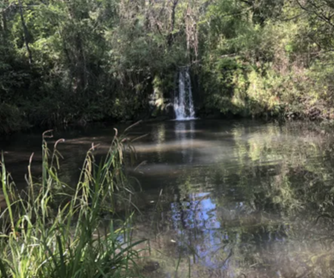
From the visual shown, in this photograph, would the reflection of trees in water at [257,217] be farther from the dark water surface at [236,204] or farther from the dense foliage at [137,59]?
the dense foliage at [137,59]

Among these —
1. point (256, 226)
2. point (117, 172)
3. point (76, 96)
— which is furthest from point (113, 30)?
point (117, 172)

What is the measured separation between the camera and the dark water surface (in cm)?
341

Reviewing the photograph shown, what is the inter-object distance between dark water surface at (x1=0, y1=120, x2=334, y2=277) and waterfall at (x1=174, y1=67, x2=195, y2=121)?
728 cm

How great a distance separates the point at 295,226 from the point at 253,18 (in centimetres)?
1595

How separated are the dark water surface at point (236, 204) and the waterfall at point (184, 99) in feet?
23.9

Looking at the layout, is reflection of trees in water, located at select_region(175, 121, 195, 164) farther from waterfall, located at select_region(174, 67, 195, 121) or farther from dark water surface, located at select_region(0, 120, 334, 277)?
waterfall, located at select_region(174, 67, 195, 121)

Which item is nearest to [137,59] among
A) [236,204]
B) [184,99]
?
[184,99]

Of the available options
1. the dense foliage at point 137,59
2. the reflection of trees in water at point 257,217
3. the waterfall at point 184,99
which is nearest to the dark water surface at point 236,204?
the reflection of trees in water at point 257,217

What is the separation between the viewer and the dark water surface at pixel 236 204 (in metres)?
3.41

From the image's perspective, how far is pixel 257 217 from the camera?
4.46 metres

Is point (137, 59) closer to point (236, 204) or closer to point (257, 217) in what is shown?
point (236, 204)

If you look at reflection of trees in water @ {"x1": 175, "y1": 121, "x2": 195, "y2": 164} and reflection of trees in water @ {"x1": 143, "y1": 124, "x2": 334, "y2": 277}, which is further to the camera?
reflection of trees in water @ {"x1": 175, "y1": 121, "x2": 195, "y2": 164}

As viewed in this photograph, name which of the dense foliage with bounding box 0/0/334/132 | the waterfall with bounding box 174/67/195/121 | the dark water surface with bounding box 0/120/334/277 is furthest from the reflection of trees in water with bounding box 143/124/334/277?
the waterfall with bounding box 174/67/195/121

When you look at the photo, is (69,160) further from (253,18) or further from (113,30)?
(253,18)
